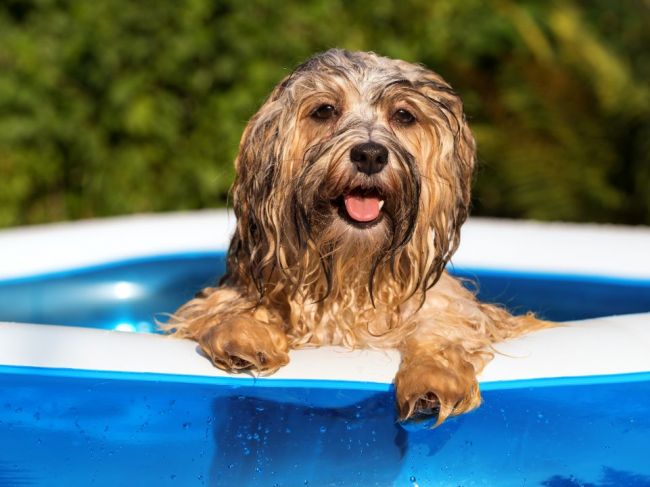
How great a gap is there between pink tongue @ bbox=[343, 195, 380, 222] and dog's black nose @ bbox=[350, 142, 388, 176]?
139 mm

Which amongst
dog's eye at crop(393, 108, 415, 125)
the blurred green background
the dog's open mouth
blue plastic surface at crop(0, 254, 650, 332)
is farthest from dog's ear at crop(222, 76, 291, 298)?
the blurred green background

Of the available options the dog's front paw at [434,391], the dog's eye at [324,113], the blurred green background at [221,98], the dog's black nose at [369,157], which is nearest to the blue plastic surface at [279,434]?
the dog's front paw at [434,391]

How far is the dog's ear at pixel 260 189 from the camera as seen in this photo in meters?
3.59

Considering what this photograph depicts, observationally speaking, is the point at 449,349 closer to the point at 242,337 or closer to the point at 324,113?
the point at 242,337

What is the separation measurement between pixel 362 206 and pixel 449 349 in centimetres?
52

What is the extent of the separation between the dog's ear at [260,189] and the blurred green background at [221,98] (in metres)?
4.43

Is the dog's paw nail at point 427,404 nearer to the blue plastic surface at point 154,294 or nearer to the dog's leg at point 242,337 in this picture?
the dog's leg at point 242,337

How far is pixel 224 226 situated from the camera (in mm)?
6391

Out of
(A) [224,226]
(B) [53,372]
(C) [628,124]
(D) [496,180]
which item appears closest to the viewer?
(B) [53,372]

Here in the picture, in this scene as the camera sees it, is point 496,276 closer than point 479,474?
No

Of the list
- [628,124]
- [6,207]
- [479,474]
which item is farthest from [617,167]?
[479,474]

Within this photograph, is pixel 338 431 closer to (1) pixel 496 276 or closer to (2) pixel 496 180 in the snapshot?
(1) pixel 496 276

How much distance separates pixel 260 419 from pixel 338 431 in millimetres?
245

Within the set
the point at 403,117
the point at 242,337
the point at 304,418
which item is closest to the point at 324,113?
the point at 403,117
